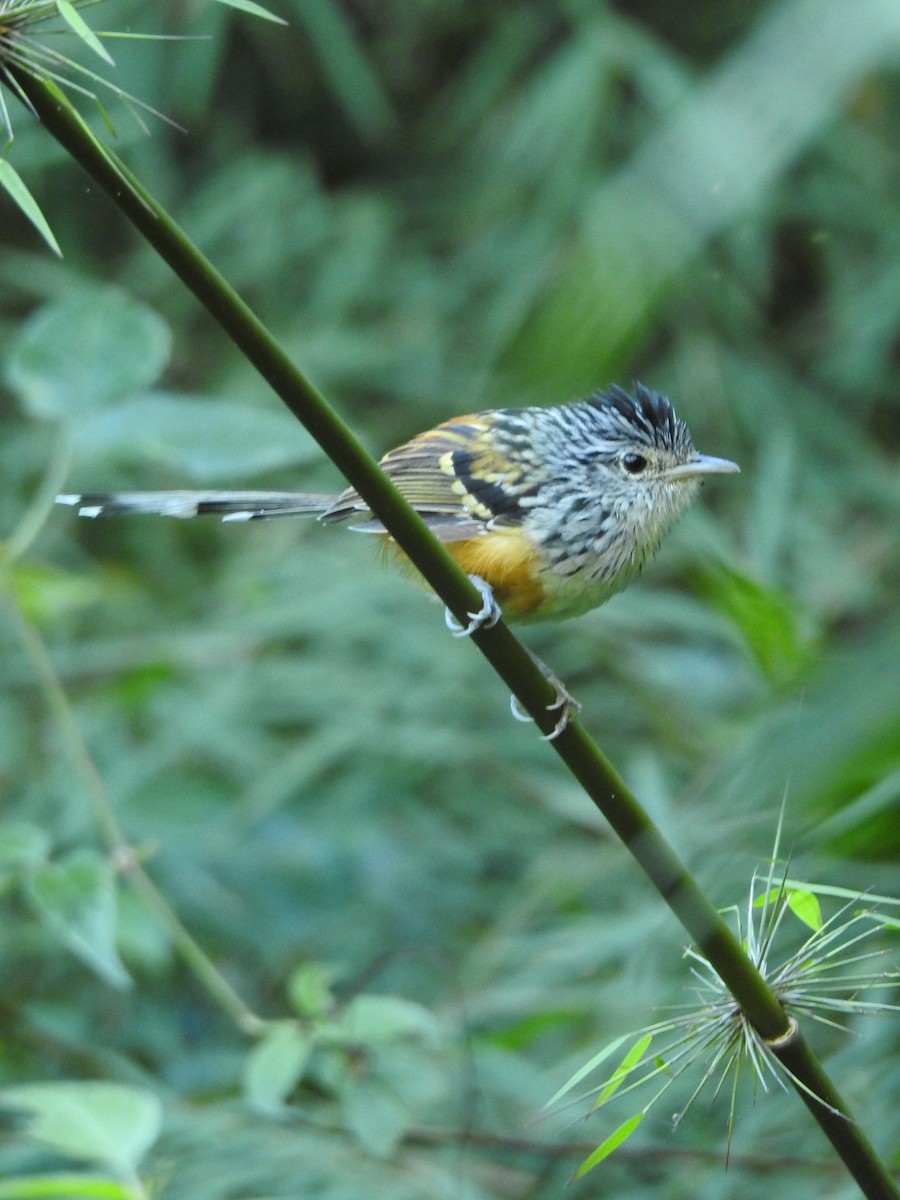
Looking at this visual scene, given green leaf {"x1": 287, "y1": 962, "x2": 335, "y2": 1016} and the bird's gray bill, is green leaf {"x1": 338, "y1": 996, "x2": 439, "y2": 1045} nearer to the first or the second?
green leaf {"x1": 287, "y1": 962, "x2": 335, "y2": 1016}

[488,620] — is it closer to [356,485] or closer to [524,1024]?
[356,485]

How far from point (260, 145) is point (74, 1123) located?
401cm

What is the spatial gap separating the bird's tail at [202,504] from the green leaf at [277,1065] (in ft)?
3.03

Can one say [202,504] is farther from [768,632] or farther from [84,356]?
[768,632]

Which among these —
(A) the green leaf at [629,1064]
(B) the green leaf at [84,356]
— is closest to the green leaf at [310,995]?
(B) the green leaf at [84,356]

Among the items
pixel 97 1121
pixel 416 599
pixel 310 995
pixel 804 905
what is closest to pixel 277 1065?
pixel 310 995

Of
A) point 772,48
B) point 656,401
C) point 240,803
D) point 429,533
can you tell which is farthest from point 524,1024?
point 772,48

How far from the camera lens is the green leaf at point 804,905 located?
1225 mm

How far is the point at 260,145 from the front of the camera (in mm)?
5109

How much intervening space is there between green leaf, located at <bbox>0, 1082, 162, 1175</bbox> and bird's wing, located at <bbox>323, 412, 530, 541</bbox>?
901 millimetres

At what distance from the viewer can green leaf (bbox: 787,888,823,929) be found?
122 centimetres

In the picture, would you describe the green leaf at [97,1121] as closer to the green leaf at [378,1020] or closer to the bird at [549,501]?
the green leaf at [378,1020]

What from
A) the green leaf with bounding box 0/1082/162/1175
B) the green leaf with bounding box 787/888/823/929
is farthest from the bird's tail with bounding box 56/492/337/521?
the green leaf with bounding box 787/888/823/929

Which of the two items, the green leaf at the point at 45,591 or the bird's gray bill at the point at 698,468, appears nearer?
the bird's gray bill at the point at 698,468
